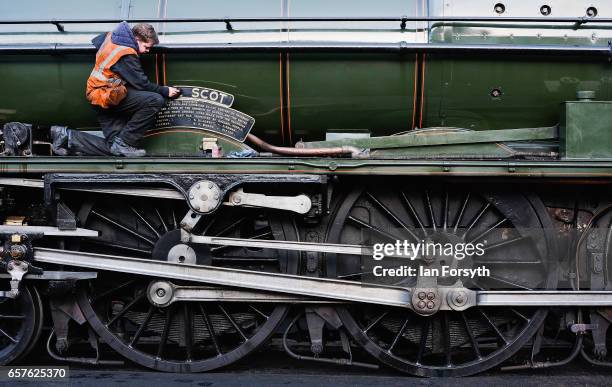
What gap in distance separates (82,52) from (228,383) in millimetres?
2437

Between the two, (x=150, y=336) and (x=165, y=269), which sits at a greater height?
(x=165, y=269)

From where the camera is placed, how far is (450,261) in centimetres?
495

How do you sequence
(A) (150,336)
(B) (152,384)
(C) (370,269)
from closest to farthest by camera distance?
(B) (152,384), (C) (370,269), (A) (150,336)

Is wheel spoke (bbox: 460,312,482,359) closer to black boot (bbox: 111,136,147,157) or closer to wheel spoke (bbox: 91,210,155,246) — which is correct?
wheel spoke (bbox: 91,210,155,246)

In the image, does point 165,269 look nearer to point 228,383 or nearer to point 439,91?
point 228,383

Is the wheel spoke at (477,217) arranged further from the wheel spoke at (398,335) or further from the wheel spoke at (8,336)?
the wheel spoke at (8,336)

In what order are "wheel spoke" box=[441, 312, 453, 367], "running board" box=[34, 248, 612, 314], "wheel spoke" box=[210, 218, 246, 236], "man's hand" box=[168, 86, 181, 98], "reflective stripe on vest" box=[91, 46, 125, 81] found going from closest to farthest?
"reflective stripe on vest" box=[91, 46, 125, 81]
"running board" box=[34, 248, 612, 314]
"man's hand" box=[168, 86, 181, 98]
"wheel spoke" box=[441, 312, 453, 367]
"wheel spoke" box=[210, 218, 246, 236]

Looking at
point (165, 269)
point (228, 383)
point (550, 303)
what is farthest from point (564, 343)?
point (165, 269)

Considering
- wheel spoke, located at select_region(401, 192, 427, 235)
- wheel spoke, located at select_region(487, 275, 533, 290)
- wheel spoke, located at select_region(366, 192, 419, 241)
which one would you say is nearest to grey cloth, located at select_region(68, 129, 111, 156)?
wheel spoke, located at select_region(366, 192, 419, 241)

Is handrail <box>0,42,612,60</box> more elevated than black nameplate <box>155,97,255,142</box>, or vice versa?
handrail <box>0,42,612,60</box>

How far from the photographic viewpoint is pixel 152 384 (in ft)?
14.9

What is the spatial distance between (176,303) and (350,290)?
1294mm

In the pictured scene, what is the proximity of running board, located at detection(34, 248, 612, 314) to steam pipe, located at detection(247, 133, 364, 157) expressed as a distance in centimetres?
85

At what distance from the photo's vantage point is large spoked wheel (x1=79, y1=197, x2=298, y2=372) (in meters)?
4.96
